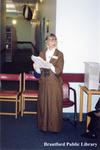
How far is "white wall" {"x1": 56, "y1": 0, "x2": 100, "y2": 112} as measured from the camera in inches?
240

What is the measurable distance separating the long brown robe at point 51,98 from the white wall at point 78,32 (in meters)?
0.93

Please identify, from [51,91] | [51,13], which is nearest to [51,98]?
[51,91]

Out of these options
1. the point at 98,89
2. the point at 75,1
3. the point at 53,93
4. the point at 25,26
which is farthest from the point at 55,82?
the point at 25,26

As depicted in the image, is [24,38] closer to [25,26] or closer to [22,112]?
[25,26]

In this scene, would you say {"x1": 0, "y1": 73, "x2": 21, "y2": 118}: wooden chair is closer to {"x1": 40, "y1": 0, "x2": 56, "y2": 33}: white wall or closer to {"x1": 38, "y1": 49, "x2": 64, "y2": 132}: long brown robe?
{"x1": 38, "y1": 49, "x2": 64, "y2": 132}: long brown robe

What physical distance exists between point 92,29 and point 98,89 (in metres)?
1.23

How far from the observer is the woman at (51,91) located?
5.27 meters

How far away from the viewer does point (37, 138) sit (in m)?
5.11

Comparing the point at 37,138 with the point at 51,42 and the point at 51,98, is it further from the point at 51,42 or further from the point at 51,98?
the point at 51,42

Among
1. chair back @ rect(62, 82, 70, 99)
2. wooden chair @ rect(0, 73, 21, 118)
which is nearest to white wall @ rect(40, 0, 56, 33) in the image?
wooden chair @ rect(0, 73, 21, 118)

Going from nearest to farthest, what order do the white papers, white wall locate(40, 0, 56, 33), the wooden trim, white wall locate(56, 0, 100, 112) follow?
the white papers < white wall locate(56, 0, 100, 112) < the wooden trim < white wall locate(40, 0, 56, 33)

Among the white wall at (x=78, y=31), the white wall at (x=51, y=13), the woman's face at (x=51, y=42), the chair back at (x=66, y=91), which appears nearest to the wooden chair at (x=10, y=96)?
the chair back at (x=66, y=91)

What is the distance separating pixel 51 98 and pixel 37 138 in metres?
0.63

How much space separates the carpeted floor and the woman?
181 millimetres
